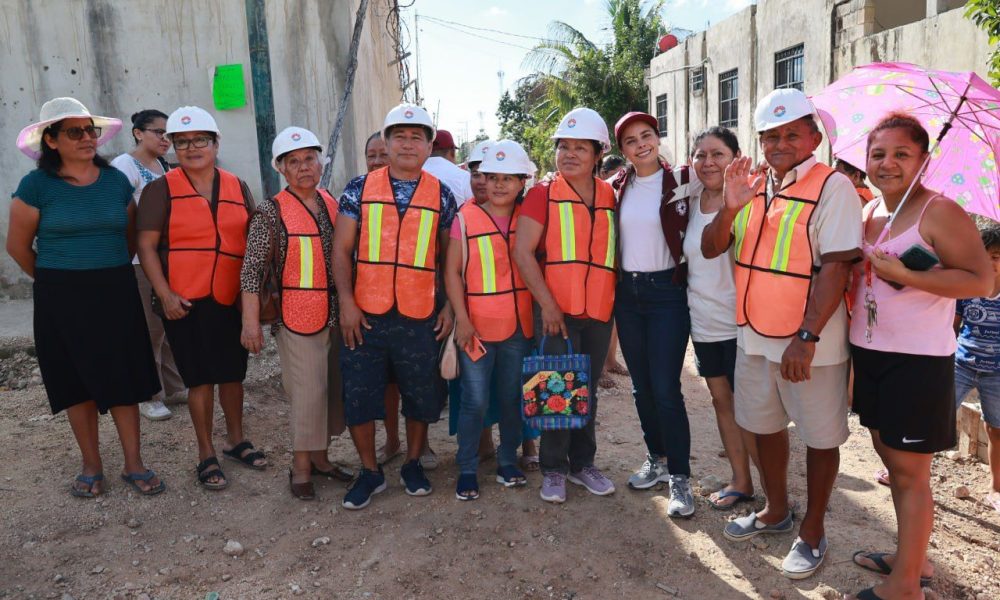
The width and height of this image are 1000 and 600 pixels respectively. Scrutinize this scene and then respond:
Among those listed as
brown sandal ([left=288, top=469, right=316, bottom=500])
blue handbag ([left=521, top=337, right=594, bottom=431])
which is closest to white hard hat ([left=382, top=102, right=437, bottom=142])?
blue handbag ([left=521, top=337, right=594, bottom=431])

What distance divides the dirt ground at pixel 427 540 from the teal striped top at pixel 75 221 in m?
1.28

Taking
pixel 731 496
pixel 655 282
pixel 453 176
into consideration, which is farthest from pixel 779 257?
pixel 453 176

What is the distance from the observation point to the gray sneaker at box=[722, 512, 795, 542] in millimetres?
3207

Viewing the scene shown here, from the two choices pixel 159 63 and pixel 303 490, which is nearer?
pixel 303 490

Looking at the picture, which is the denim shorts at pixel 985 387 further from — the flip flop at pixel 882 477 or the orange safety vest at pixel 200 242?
the orange safety vest at pixel 200 242

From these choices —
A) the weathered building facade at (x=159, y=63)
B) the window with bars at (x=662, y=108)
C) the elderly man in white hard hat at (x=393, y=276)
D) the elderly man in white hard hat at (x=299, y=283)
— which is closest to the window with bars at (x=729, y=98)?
the window with bars at (x=662, y=108)

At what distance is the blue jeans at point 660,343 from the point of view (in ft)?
11.1

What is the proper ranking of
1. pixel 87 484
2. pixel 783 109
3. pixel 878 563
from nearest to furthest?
pixel 783 109
pixel 878 563
pixel 87 484

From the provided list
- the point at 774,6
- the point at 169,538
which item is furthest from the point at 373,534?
the point at 774,6

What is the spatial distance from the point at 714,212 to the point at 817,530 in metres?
1.50

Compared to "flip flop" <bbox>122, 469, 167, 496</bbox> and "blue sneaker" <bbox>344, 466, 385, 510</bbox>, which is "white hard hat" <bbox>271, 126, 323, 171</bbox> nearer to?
"blue sneaker" <bbox>344, 466, 385, 510</bbox>

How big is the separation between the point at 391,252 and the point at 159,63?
446 cm

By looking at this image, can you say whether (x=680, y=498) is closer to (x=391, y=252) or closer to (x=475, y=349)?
(x=475, y=349)

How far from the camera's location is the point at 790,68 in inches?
458
